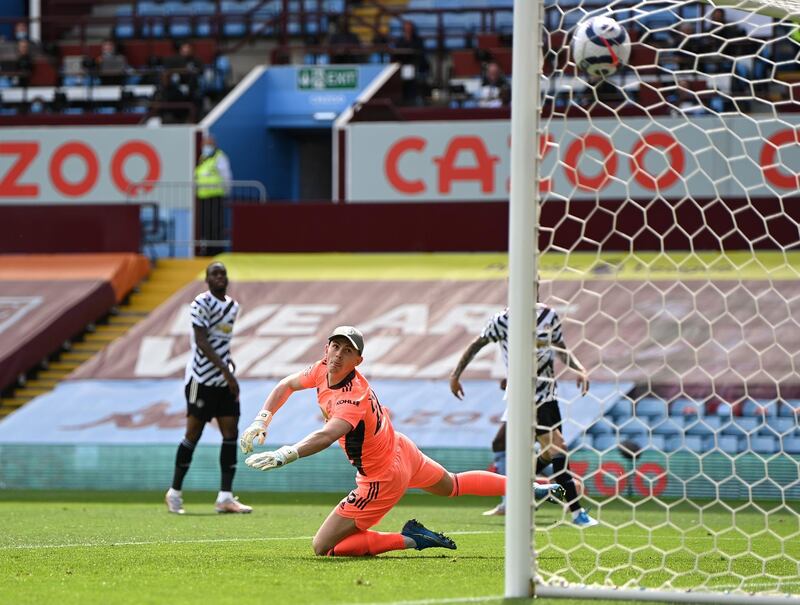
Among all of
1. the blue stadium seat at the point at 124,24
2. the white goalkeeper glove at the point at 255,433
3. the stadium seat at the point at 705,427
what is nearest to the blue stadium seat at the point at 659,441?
the stadium seat at the point at 705,427

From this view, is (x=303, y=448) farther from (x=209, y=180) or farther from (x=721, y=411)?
(x=209, y=180)

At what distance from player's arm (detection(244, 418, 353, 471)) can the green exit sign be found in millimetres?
18027

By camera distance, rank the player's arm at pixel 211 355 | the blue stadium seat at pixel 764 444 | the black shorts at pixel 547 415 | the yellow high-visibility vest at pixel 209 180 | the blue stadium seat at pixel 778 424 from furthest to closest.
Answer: the yellow high-visibility vest at pixel 209 180
the blue stadium seat at pixel 764 444
the blue stadium seat at pixel 778 424
the player's arm at pixel 211 355
the black shorts at pixel 547 415

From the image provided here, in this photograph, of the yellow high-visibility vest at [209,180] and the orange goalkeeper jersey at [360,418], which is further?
the yellow high-visibility vest at [209,180]

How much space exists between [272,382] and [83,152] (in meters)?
8.03

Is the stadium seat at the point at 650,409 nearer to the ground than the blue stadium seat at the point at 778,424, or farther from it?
nearer to the ground

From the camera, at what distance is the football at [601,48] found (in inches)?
365

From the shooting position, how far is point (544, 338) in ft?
21.0

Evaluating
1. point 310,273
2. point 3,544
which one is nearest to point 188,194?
point 310,273

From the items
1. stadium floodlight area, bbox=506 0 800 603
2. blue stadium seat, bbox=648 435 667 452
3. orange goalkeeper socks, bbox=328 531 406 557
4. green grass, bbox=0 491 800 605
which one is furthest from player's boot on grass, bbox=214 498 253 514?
blue stadium seat, bbox=648 435 667 452

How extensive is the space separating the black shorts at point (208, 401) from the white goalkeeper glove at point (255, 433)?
11.9 feet

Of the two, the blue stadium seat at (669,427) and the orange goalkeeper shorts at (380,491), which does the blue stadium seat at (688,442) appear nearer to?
the blue stadium seat at (669,427)

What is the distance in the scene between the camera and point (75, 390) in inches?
648

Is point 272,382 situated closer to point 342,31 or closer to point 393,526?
point 393,526
